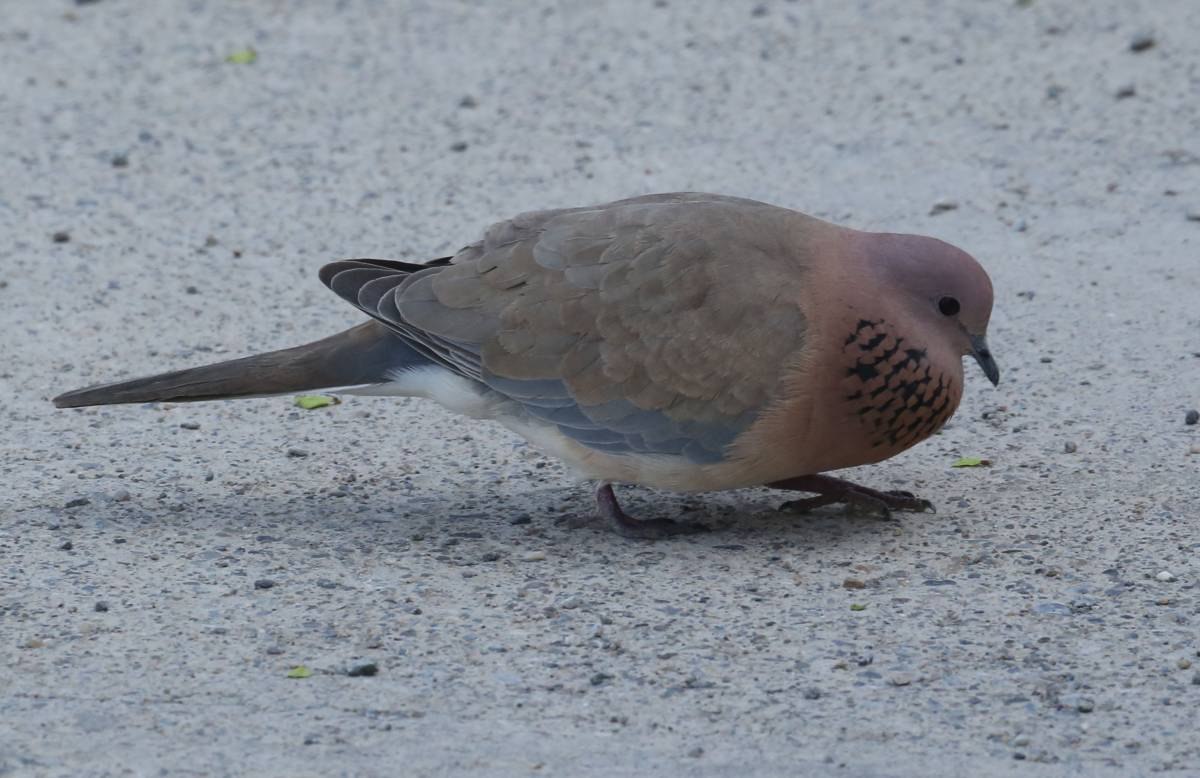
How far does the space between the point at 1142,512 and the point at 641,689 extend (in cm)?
164

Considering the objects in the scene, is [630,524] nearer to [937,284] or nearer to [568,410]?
[568,410]

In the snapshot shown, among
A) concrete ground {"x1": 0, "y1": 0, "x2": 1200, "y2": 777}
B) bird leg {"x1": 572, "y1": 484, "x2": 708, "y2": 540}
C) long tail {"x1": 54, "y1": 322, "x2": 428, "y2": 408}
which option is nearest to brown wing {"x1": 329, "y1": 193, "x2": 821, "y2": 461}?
long tail {"x1": 54, "y1": 322, "x2": 428, "y2": 408}

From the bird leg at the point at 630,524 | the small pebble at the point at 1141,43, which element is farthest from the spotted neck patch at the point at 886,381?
the small pebble at the point at 1141,43

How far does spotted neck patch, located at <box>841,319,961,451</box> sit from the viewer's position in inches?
164

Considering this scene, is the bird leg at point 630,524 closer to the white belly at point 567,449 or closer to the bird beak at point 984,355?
the white belly at point 567,449

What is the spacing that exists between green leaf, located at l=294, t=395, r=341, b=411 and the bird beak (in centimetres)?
215

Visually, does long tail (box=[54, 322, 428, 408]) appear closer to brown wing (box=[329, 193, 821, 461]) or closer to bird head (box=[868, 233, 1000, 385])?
brown wing (box=[329, 193, 821, 461])

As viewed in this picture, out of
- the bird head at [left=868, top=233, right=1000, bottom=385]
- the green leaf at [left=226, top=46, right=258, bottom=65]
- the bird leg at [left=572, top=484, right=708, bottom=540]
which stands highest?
the green leaf at [left=226, top=46, right=258, bottom=65]

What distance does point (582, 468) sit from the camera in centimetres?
446

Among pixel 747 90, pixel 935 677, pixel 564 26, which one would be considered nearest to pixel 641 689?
pixel 935 677

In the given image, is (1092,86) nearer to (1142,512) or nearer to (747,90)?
(747,90)

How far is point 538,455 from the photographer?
5199 millimetres

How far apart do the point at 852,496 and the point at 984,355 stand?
20.9 inches

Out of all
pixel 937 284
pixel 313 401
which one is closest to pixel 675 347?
pixel 937 284
